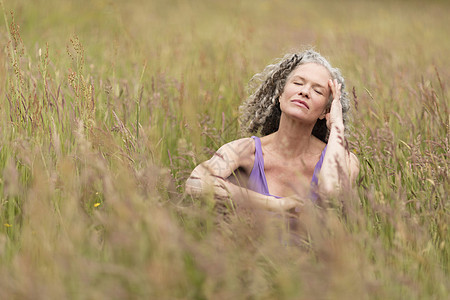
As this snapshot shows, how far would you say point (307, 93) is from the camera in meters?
2.52

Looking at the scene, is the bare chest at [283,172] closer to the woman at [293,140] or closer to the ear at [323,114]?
the woman at [293,140]

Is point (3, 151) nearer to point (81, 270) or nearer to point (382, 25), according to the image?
point (81, 270)

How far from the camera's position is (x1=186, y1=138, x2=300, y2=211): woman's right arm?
6.63 feet

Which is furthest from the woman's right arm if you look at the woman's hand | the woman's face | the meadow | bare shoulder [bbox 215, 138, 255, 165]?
the woman's hand

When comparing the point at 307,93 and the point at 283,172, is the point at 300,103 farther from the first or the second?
the point at 283,172

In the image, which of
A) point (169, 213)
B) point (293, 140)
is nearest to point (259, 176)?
point (293, 140)

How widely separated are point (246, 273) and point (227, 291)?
0.26 metres

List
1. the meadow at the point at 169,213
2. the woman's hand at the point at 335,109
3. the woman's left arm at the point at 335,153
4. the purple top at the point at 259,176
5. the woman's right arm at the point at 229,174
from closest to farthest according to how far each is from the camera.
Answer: the meadow at the point at 169,213 < the woman's right arm at the point at 229,174 < the woman's left arm at the point at 335,153 < the woman's hand at the point at 335,109 < the purple top at the point at 259,176

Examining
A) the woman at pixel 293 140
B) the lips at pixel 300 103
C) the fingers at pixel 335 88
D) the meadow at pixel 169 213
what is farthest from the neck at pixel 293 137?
the meadow at pixel 169 213

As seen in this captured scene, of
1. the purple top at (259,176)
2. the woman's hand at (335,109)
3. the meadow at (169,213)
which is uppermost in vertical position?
the woman's hand at (335,109)

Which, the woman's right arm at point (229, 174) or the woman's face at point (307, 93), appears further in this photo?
the woman's face at point (307, 93)

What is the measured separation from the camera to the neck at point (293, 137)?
2.62m

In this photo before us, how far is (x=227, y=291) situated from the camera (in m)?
1.32

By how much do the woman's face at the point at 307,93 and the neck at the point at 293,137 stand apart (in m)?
0.07
